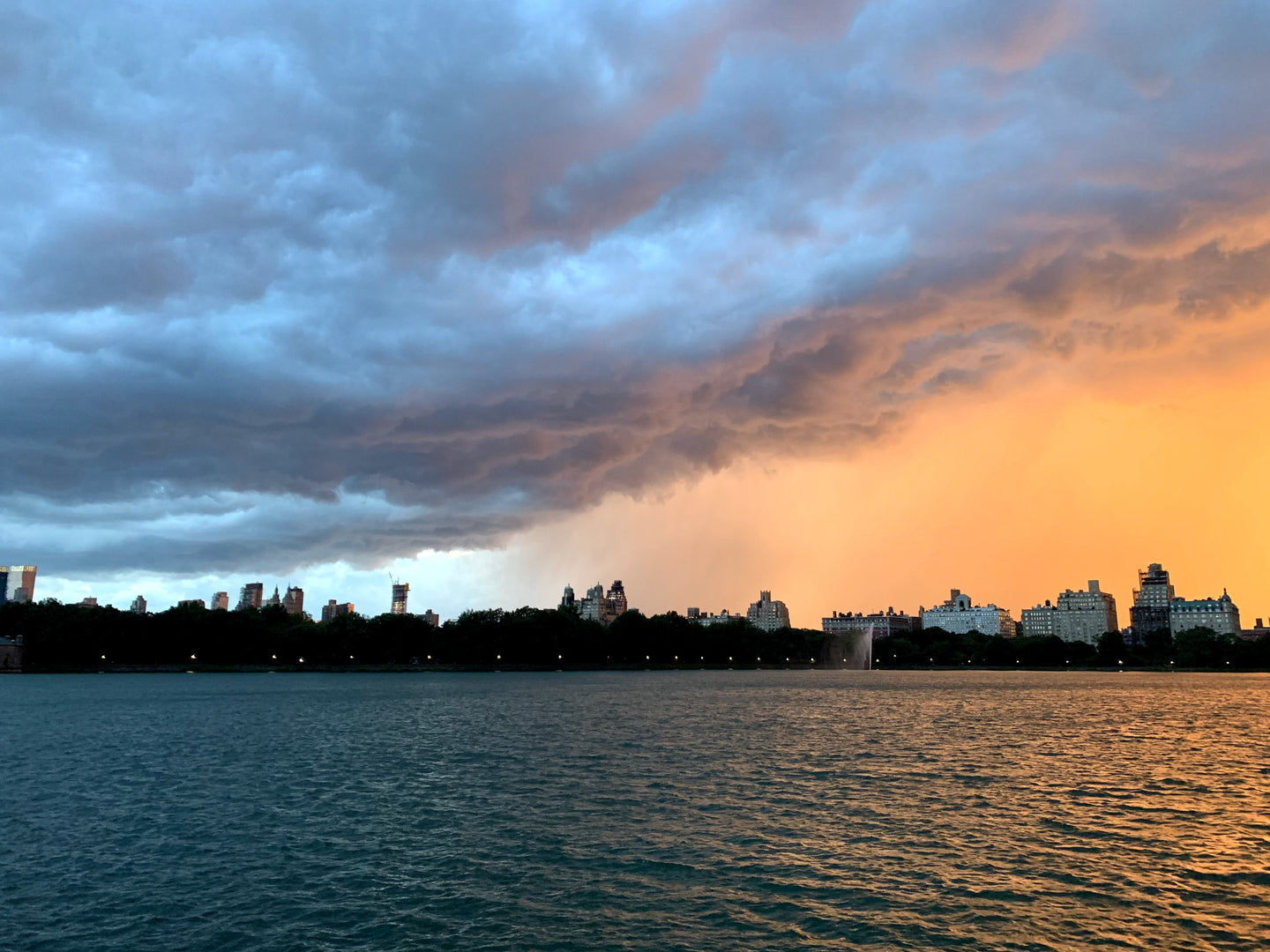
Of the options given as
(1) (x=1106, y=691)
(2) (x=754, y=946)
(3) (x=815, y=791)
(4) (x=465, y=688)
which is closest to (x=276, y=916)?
(2) (x=754, y=946)

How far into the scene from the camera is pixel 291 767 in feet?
216

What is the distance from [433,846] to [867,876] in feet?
63.4

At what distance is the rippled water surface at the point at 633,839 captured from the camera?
28859mm

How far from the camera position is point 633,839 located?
41031 millimetres

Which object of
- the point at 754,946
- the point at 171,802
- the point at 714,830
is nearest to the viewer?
the point at 754,946

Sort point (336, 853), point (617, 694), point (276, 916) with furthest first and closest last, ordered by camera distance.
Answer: point (617, 694) < point (336, 853) < point (276, 916)

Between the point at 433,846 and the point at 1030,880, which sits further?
the point at 433,846

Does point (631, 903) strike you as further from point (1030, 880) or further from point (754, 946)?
point (1030, 880)

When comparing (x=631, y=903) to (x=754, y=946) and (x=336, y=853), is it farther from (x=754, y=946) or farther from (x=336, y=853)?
(x=336, y=853)

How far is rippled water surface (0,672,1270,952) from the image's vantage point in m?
28.9

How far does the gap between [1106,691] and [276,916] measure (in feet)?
602

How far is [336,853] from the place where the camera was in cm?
3900

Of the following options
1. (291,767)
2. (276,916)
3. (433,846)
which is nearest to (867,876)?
(433,846)

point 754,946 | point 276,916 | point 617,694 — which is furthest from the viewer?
point 617,694
